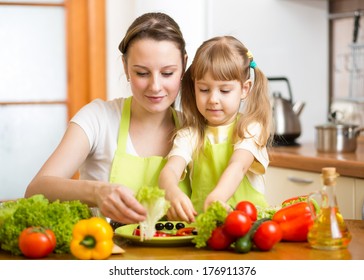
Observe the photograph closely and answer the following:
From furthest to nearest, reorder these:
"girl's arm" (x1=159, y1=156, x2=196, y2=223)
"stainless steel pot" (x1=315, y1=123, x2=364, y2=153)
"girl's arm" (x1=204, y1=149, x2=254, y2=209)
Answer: "stainless steel pot" (x1=315, y1=123, x2=364, y2=153)
"girl's arm" (x1=204, y1=149, x2=254, y2=209)
"girl's arm" (x1=159, y1=156, x2=196, y2=223)

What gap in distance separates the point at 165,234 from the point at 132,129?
654mm

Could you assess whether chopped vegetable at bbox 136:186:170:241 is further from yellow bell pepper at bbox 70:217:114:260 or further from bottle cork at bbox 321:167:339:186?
bottle cork at bbox 321:167:339:186

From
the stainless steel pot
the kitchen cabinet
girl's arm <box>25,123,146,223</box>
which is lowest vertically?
the kitchen cabinet

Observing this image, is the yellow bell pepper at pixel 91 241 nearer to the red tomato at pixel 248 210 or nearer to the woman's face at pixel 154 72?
the red tomato at pixel 248 210

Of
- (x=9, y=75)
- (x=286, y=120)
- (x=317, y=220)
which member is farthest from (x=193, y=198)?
(x=9, y=75)

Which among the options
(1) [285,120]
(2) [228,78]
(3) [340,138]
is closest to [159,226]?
(2) [228,78]

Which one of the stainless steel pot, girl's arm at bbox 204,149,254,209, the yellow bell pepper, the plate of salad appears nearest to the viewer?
the yellow bell pepper

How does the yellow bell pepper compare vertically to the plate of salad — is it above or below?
above

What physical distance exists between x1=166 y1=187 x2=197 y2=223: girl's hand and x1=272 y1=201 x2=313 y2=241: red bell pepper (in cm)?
21

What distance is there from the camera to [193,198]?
2148 mm

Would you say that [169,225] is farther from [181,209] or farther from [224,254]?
[224,254]

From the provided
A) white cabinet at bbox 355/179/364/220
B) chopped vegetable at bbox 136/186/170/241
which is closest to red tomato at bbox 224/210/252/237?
chopped vegetable at bbox 136/186/170/241

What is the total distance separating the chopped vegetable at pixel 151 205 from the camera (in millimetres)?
1528

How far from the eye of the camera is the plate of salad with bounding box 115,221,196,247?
1.58 meters
